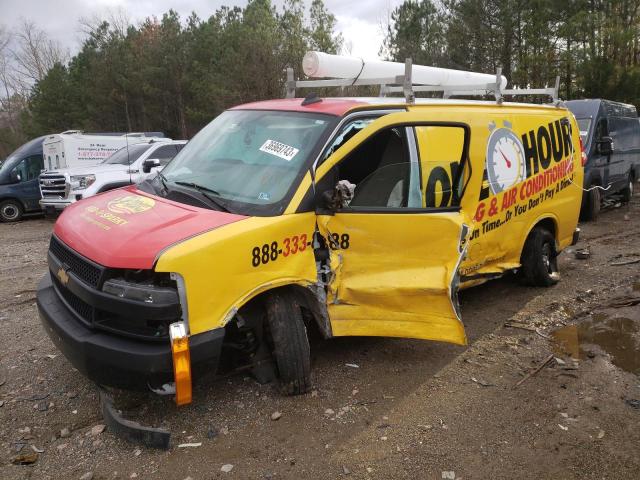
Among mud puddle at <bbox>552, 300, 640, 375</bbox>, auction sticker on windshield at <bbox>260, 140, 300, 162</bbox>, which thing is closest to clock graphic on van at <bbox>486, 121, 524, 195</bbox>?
mud puddle at <bbox>552, 300, 640, 375</bbox>

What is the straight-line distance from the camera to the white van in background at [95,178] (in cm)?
1191

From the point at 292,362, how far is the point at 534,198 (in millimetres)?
3296

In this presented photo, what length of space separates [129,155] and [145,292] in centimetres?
1070

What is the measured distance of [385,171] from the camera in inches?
164

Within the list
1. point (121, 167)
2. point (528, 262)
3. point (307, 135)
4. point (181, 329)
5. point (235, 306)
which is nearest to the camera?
point (181, 329)

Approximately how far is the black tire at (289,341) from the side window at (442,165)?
4.57 ft

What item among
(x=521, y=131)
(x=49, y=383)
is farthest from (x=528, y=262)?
(x=49, y=383)

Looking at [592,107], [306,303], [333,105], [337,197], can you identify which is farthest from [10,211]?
[592,107]

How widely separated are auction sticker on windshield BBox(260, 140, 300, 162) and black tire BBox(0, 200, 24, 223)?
42.5 ft

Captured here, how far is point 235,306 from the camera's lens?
331 centimetres

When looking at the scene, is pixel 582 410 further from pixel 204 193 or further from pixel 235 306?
pixel 204 193

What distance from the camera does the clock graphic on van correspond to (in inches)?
192

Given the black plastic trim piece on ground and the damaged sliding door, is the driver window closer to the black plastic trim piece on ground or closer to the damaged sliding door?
the damaged sliding door

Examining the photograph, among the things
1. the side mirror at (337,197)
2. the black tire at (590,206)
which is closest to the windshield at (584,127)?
the black tire at (590,206)
